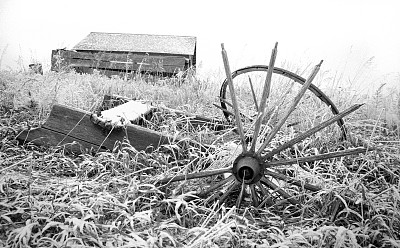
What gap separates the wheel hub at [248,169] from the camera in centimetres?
175

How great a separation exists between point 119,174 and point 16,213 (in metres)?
0.79

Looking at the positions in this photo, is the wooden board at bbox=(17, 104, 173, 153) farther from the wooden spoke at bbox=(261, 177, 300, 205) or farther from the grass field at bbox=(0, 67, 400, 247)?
the wooden spoke at bbox=(261, 177, 300, 205)

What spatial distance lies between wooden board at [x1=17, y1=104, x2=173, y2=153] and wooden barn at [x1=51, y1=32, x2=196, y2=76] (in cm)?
541

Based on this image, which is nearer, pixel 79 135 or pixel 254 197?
pixel 254 197

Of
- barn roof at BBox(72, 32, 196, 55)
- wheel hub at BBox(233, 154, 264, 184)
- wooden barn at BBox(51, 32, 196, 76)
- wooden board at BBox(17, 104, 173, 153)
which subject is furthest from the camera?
barn roof at BBox(72, 32, 196, 55)

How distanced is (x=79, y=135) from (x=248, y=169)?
1519 mm

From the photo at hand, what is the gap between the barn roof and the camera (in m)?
11.2

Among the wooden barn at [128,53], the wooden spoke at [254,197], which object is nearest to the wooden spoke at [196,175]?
the wooden spoke at [254,197]

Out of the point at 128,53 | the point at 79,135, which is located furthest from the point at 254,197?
the point at 128,53

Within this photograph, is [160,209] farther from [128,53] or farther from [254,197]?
[128,53]

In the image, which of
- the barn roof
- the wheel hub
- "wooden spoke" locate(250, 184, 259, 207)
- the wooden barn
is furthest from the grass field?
the barn roof

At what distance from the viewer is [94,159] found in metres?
2.66

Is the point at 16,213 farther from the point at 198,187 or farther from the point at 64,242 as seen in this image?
the point at 198,187

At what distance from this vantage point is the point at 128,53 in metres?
7.99
